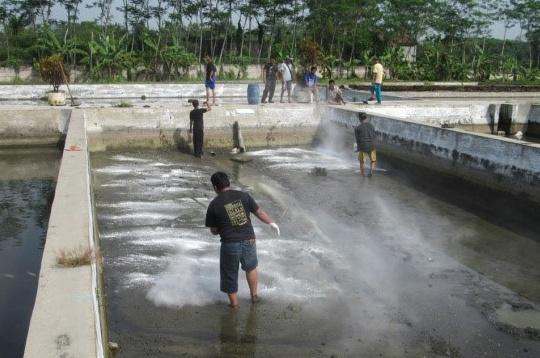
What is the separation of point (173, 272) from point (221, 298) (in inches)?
40.8

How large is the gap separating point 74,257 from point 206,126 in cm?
1271

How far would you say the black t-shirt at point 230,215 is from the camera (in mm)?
5574

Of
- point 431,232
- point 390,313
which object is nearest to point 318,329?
point 390,313

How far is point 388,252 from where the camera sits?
809 cm

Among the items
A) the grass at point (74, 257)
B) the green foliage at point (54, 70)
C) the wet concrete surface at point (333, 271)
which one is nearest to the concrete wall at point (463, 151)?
the wet concrete surface at point (333, 271)

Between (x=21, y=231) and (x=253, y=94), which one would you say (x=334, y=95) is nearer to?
(x=253, y=94)

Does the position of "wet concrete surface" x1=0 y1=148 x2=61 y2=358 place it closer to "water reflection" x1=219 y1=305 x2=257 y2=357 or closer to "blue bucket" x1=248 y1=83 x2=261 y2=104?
"water reflection" x1=219 y1=305 x2=257 y2=357

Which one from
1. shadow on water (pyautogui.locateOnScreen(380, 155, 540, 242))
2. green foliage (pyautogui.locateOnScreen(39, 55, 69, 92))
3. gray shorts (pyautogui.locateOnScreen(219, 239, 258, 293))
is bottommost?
shadow on water (pyautogui.locateOnScreen(380, 155, 540, 242))

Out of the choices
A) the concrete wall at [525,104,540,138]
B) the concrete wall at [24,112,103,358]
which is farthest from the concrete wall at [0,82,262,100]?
the concrete wall at [24,112,103,358]

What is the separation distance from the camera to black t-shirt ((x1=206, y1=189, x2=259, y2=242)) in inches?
219

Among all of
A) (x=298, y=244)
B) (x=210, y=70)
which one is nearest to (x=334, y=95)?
(x=210, y=70)

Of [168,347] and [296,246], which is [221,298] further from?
[296,246]

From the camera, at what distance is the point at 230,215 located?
5.57 meters

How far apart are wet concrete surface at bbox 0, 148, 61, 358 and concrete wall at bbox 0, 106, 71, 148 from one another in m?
0.64
